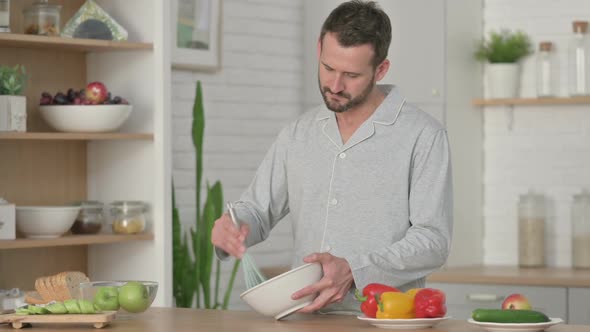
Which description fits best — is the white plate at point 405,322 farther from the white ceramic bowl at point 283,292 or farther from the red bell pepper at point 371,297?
the white ceramic bowl at point 283,292

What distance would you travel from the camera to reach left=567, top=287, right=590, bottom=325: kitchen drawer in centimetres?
503

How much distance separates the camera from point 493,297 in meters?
5.17

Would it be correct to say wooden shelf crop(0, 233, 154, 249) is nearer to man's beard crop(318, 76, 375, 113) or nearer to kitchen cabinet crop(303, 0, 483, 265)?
kitchen cabinet crop(303, 0, 483, 265)

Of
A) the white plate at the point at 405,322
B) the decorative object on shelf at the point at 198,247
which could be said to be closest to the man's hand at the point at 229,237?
the white plate at the point at 405,322

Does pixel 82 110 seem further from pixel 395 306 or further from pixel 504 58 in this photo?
pixel 504 58

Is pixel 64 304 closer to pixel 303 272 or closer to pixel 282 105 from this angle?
pixel 303 272

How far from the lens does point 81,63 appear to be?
5.06m

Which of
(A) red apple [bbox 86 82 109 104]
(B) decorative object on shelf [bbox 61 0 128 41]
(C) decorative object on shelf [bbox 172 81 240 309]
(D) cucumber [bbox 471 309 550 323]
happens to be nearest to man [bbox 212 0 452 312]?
(D) cucumber [bbox 471 309 550 323]

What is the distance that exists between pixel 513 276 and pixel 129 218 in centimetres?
178

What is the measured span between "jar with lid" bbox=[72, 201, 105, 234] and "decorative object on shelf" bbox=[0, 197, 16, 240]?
380 millimetres

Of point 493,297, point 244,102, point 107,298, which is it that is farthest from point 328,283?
point 244,102

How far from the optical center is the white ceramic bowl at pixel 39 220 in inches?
178

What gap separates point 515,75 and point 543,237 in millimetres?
840

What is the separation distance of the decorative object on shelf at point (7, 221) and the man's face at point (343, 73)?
5.30 ft
